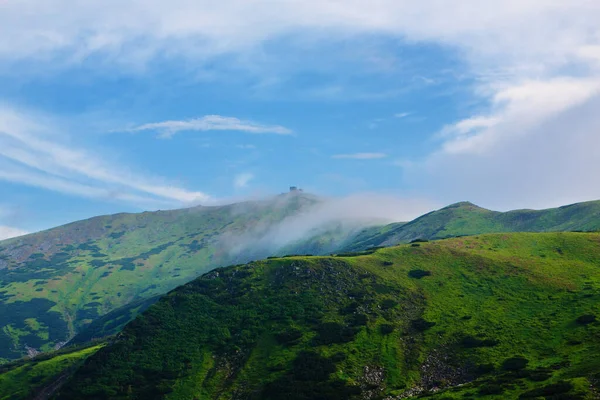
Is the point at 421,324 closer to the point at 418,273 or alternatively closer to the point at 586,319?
the point at 418,273

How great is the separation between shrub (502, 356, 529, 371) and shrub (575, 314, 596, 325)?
18347 millimetres

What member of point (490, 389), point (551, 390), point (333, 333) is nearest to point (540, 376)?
point (490, 389)

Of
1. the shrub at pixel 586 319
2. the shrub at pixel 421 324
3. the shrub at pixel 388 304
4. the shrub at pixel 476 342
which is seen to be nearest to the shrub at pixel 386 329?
the shrub at pixel 421 324

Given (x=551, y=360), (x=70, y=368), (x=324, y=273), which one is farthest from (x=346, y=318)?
(x=70, y=368)

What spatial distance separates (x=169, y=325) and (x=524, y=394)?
86.7m

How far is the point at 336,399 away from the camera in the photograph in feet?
269

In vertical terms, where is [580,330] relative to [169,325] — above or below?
below

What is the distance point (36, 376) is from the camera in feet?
420

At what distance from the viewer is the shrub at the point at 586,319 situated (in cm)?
9050

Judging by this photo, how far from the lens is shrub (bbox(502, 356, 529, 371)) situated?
79938 mm

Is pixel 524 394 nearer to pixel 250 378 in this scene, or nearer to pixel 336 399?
pixel 336 399

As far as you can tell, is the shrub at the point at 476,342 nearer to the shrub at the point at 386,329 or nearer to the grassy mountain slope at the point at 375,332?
the grassy mountain slope at the point at 375,332

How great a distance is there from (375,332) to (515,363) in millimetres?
31138

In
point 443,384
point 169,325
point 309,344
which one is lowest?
point 443,384
